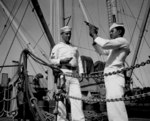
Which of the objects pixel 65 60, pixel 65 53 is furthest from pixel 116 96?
pixel 65 53

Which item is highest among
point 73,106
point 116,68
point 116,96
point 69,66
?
point 69,66

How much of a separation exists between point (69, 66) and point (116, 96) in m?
1.09

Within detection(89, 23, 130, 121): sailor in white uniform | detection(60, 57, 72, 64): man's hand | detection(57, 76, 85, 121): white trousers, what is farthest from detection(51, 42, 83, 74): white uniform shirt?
detection(89, 23, 130, 121): sailor in white uniform

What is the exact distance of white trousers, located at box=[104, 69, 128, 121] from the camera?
2219 mm

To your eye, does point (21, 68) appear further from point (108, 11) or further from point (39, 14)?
point (108, 11)

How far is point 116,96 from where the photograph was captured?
2266mm

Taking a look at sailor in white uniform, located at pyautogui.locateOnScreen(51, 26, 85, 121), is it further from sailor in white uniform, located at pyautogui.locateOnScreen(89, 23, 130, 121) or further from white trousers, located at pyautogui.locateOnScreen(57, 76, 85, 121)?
sailor in white uniform, located at pyautogui.locateOnScreen(89, 23, 130, 121)

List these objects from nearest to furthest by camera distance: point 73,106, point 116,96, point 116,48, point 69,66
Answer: point 116,96 < point 116,48 < point 73,106 < point 69,66

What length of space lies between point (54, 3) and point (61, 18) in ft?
3.97

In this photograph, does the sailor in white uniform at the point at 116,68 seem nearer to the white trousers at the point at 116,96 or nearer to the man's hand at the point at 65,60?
the white trousers at the point at 116,96

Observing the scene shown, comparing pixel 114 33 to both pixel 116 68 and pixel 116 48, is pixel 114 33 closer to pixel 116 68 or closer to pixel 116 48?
pixel 116 48

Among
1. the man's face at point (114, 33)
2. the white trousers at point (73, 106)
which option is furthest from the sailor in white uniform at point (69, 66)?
the man's face at point (114, 33)

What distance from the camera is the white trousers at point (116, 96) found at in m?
2.22

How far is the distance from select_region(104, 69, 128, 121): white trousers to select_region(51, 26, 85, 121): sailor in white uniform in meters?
0.64
